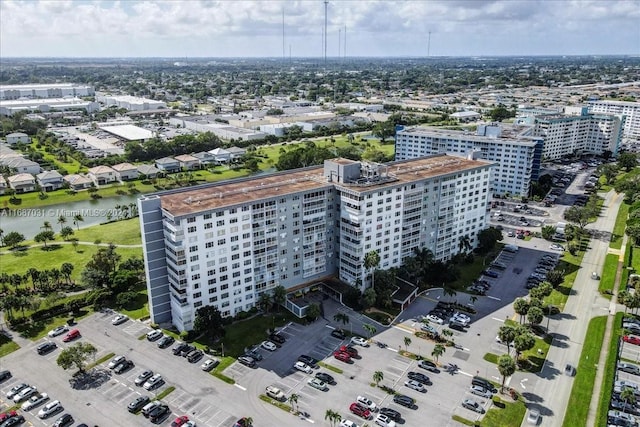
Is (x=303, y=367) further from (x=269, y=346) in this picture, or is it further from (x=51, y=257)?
(x=51, y=257)

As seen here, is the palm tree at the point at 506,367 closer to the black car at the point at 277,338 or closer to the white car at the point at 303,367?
the white car at the point at 303,367

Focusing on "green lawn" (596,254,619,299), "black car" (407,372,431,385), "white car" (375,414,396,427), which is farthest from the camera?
"green lawn" (596,254,619,299)

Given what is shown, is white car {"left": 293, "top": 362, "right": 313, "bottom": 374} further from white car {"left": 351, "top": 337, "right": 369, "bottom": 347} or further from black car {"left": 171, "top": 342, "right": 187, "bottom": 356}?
black car {"left": 171, "top": 342, "right": 187, "bottom": 356}

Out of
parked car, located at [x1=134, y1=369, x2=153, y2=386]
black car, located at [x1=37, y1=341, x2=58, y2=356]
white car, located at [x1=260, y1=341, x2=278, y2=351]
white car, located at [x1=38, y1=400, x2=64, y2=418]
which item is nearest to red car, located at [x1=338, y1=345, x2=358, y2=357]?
white car, located at [x1=260, y1=341, x2=278, y2=351]

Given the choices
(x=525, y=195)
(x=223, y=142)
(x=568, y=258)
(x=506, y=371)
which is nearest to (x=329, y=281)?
(x=506, y=371)

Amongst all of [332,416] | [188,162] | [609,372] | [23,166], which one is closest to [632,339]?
[609,372]

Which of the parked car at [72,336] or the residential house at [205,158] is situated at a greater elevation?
the residential house at [205,158]

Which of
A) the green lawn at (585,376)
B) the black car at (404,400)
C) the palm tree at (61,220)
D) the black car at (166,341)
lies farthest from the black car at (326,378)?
the palm tree at (61,220)

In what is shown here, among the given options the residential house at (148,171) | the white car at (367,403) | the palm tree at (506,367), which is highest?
the residential house at (148,171)
